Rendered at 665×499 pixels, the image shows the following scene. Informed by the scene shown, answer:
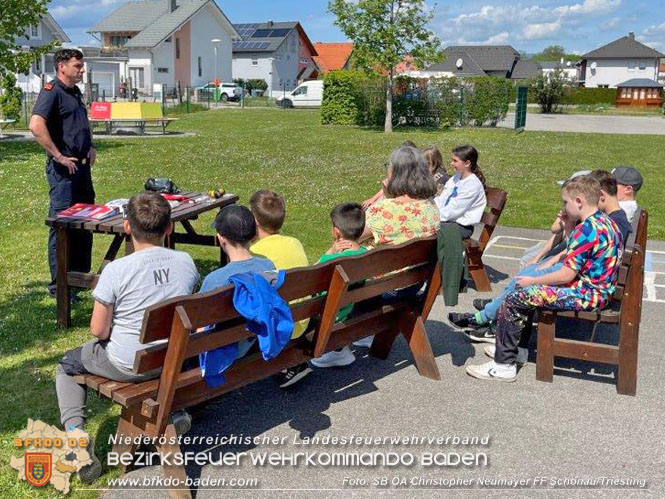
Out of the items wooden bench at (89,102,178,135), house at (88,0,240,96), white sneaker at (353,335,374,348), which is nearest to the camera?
white sneaker at (353,335,374,348)

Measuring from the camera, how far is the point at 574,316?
480cm

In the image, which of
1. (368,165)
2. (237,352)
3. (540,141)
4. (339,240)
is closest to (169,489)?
(237,352)

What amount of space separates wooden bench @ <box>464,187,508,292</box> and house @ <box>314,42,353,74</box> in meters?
80.0

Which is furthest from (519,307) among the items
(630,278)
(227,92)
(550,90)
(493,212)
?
(227,92)

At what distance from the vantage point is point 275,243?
4.56 metres

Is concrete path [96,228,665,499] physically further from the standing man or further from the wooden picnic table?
the standing man

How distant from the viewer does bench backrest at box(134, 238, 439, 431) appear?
3.28m

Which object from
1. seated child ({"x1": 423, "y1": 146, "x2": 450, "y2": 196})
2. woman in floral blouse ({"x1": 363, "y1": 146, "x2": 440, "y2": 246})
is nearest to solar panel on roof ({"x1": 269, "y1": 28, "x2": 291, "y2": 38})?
seated child ({"x1": 423, "y1": 146, "x2": 450, "y2": 196})

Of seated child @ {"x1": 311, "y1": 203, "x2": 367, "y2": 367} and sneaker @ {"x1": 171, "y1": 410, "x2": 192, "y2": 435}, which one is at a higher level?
seated child @ {"x1": 311, "y1": 203, "x2": 367, "y2": 367}

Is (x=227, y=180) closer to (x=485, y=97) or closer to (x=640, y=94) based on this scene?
(x=485, y=97)

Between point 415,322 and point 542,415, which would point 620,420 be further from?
point 415,322

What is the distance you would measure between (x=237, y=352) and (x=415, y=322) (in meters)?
1.58

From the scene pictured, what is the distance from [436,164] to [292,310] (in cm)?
411

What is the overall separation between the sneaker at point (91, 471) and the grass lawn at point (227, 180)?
0.06m
